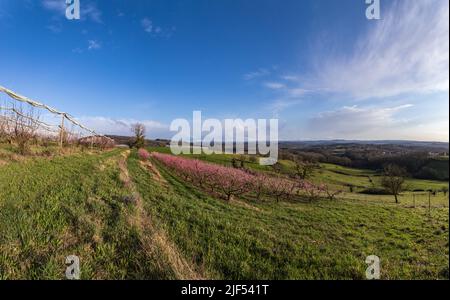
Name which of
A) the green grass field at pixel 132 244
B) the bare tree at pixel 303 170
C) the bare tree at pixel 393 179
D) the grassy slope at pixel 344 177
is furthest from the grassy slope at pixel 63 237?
the bare tree at pixel 393 179

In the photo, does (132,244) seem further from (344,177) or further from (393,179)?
(344,177)

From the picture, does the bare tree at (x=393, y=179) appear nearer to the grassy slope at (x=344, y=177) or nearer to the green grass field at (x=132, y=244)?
the grassy slope at (x=344, y=177)

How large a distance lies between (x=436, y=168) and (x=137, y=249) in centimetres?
5361

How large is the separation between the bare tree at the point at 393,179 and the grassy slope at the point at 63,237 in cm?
3692

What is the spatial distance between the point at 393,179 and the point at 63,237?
130 ft

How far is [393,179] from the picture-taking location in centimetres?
3238

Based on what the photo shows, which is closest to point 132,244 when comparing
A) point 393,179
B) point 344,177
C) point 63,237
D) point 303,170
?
point 63,237

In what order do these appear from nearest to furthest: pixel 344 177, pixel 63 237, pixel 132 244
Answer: pixel 63 237 < pixel 132 244 < pixel 344 177

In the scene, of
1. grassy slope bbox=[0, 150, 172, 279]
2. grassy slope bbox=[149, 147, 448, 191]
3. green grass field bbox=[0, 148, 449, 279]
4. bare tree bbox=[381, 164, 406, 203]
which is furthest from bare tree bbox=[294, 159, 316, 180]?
grassy slope bbox=[0, 150, 172, 279]

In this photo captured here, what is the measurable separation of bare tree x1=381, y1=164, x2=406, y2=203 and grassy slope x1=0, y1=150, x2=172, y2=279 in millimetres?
36920

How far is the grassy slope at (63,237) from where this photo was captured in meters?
3.35

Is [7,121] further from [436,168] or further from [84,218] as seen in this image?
[436,168]
